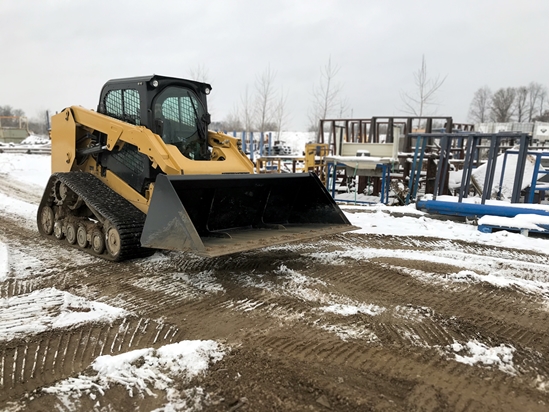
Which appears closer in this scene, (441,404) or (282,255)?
Answer: (441,404)

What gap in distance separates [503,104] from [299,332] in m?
77.4

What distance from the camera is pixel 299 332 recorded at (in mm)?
3830

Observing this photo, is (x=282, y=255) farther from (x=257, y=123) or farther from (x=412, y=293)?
(x=257, y=123)

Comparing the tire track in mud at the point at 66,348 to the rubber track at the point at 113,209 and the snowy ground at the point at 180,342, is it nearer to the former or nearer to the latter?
the snowy ground at the point at 180,342

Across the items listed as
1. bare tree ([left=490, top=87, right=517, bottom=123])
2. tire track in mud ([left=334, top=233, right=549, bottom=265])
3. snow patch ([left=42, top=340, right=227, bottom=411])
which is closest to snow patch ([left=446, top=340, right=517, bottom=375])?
snow patch ([left=42, top=340, right=227, bottom=411])

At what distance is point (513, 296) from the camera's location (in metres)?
4.78

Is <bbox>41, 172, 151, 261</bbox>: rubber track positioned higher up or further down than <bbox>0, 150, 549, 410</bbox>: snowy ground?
higher up

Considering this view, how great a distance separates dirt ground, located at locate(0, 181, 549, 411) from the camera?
2887mm

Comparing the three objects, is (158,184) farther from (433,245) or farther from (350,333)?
(433,245)

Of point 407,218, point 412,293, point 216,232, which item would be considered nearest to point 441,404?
point 412,293

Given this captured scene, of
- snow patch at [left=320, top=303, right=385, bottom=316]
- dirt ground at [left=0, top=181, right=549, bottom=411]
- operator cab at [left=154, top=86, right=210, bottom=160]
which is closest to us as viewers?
dirt ground at [left=0, top=181, right=549, bottom=411]

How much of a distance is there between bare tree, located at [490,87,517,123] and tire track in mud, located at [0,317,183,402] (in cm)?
7436

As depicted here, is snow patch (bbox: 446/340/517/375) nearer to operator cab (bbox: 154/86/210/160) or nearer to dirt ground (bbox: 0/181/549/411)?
dirt ground (bbox: 0/181/549/411)

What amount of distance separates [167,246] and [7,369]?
6.43 ft
